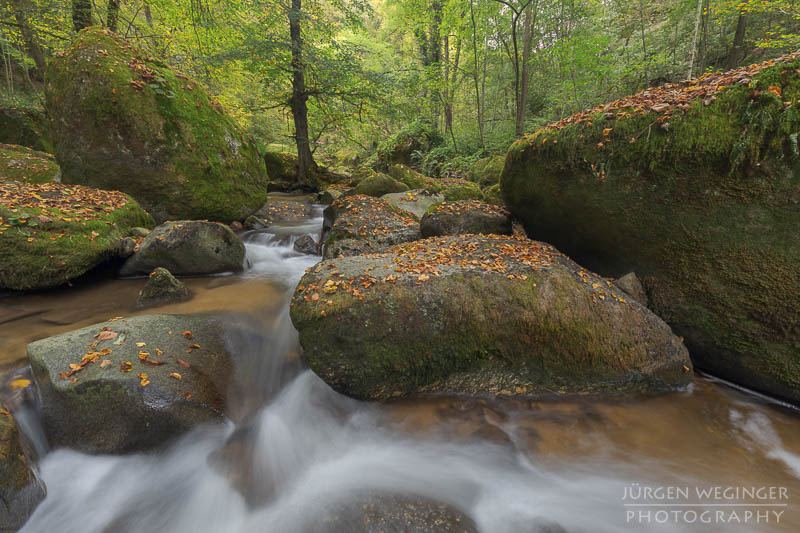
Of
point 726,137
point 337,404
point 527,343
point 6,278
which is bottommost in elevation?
point 337,404

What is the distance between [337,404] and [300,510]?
904 mm

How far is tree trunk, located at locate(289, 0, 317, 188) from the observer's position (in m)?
9.60

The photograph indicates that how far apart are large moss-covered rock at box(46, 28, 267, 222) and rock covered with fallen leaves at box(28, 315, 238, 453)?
3.89 m

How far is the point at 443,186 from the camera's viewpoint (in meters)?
8.62

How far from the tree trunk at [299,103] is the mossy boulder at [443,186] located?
4.21 metres

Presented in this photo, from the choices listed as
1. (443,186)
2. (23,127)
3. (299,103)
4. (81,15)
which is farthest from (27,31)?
(443,186)

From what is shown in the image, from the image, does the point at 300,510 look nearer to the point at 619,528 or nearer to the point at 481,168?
the point at 619,528

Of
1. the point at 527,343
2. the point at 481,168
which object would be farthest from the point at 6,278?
the point at 481,168

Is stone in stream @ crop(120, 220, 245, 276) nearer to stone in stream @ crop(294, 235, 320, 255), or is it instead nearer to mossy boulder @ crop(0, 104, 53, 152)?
stone in stream @ crop(294, 235, 320, 255)

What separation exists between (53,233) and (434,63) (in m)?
11.2

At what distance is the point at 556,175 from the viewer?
12.9 ft

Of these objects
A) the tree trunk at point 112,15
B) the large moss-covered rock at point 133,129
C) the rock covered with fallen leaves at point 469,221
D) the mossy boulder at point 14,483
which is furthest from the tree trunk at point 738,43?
the tree trunk at point 112,15

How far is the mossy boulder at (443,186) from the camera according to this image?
7.37 meters

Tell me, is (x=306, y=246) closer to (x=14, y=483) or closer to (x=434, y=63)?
(x=14, y=483)
